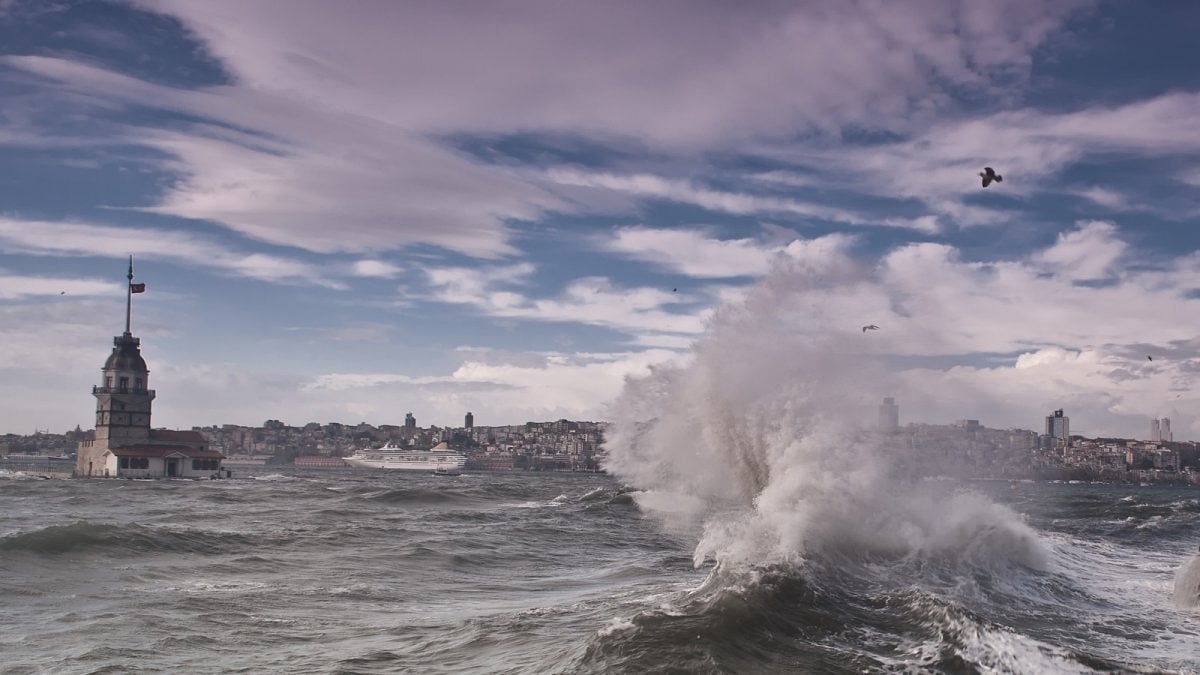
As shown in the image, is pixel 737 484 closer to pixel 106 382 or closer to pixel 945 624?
pixel 945 624

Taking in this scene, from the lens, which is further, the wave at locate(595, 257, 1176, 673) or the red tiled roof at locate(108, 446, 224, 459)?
the red tiled roof at locate(108, 446, 224, 459)

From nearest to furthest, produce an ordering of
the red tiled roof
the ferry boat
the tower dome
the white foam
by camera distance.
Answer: the white foam
the red tiled roof
the tower dome
the ferry boat

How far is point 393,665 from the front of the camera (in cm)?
1038

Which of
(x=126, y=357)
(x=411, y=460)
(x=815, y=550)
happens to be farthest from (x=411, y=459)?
(x=815, y=550)

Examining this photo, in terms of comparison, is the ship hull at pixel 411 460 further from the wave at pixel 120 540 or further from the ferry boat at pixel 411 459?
the wave at pixel 120 540

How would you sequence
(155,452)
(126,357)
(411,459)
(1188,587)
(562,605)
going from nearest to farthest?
(562,605)
(1188,587)
(155,452)
(126,357)
(411,459)

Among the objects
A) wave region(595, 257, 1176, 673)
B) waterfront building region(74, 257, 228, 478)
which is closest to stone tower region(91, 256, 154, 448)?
waterfront building region(74, 257, 228, 478)

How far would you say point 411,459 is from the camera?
176 metres

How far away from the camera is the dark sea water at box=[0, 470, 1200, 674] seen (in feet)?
33.8

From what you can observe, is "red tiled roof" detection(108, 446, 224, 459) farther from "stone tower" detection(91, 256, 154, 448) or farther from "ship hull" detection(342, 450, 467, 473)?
"ship hull" detection(342, 450, 467, 473)

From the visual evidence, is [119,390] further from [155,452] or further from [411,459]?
[411,459]

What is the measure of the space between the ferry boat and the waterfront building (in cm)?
8224

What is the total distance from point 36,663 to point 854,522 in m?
13.4

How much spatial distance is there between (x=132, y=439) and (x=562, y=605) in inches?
3199
